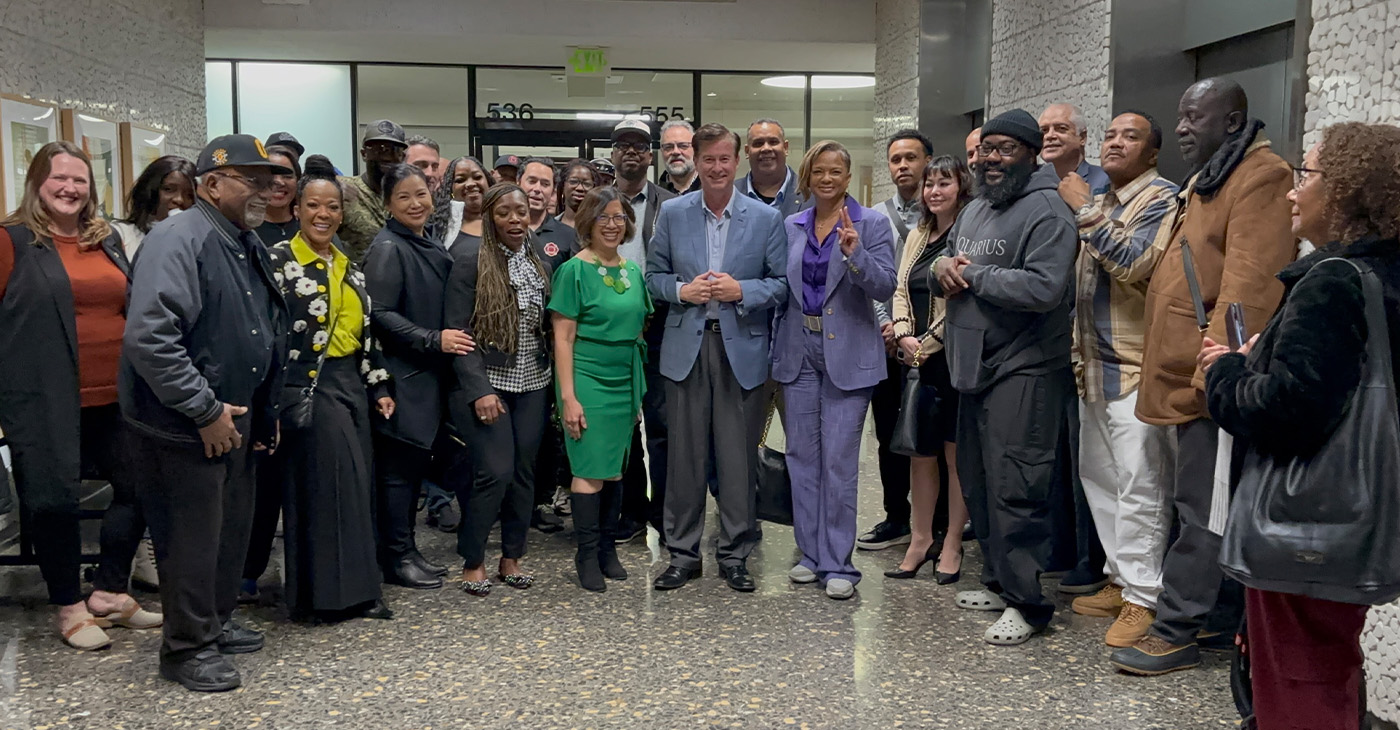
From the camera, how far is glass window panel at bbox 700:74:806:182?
13.2 m

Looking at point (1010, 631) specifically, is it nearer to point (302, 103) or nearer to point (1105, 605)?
point (1105, 605)

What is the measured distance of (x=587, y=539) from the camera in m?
4.48

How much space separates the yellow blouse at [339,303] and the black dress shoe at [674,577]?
4.94 feet

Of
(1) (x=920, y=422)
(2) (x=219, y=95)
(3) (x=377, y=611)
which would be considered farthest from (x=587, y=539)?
(2) (x=219, y=95)

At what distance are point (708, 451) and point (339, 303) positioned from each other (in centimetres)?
158

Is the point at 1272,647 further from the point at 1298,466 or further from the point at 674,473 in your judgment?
the point at 674,473

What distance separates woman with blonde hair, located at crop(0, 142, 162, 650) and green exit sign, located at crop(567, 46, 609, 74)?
7.90m

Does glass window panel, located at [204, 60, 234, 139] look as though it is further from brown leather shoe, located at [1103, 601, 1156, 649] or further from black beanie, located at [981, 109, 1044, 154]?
brown leather shoe, located at [1103, 601, 1156, 649]

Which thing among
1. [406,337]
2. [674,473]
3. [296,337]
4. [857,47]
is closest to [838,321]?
[674,473]

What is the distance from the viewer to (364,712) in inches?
127

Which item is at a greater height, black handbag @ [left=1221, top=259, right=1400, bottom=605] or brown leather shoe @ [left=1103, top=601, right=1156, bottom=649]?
black handbag @ [left=1221, top=259, right=1400, bottom=605]

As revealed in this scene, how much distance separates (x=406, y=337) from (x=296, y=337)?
19.4 inches

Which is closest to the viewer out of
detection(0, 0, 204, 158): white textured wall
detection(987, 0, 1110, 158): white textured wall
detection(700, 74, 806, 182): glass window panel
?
detection(987, 0, 1110, 158): white textured wall

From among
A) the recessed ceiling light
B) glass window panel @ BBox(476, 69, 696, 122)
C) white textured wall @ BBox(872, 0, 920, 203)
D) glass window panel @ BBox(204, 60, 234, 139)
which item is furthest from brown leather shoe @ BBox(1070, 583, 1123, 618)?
glass window panel @ BBox(204, 60, 234, 139)
